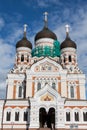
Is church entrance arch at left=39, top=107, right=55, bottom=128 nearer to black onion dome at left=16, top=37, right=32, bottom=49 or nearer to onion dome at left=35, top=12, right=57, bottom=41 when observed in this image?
black onion dome at left=16, top=37, right=32, bottom=49

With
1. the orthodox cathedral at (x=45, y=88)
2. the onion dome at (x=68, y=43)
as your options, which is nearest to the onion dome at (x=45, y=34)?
the orthodox cathedral at (x=45, y=88)

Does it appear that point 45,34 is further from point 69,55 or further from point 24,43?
point 69,55

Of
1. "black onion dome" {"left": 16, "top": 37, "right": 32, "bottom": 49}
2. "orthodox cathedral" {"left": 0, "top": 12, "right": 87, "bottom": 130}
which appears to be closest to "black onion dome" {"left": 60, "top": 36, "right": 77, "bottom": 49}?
"orthodox cathedral" {"left": 0, "top": 12, "right": 87, "bottom": 130}

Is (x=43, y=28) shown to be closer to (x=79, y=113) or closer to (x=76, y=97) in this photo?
(x=76, y=97)

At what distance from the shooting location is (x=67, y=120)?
32469 millimetres

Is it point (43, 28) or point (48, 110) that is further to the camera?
point (43, 28)

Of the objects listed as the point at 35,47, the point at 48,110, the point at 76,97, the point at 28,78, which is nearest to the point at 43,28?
the point at 35,47

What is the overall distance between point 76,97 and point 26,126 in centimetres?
957

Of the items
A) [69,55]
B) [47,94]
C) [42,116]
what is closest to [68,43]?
[69,55]

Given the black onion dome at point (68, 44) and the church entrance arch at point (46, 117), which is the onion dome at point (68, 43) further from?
the church entrance arch at point (46, 117)

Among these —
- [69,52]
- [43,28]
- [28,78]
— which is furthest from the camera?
[43,28]

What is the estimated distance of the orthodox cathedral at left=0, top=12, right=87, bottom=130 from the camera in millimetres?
31877

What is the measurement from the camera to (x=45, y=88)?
107 ft

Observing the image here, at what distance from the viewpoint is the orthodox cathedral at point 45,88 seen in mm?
31877
